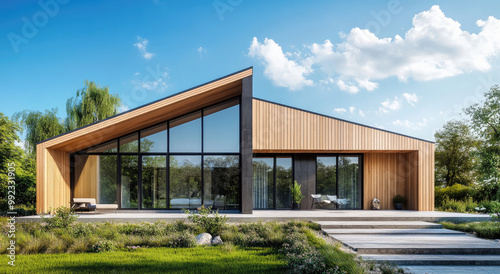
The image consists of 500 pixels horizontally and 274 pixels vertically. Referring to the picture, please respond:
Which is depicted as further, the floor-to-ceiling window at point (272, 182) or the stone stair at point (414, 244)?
the floor-to-ceiling window at point (272, 182)

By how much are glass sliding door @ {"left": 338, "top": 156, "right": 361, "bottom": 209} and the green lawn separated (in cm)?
759

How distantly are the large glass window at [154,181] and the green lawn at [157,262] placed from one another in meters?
5.76

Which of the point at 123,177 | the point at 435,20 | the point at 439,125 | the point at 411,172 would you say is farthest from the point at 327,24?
the point at 439,125

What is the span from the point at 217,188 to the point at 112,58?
31.3 feet

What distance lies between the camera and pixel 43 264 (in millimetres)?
5387

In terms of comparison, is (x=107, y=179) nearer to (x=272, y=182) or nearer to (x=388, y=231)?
(x=272, y=182)

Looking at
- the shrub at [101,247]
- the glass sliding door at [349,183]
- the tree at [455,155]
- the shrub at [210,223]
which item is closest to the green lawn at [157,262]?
the shrub at [101,247]

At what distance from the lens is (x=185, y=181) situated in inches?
478

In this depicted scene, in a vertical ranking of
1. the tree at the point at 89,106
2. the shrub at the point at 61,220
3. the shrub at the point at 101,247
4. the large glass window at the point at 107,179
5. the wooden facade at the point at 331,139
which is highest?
the tree at the point at 89,106

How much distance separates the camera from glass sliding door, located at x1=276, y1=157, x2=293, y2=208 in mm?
12961

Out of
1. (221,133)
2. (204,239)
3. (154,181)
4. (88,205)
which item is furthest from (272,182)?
(88,205)

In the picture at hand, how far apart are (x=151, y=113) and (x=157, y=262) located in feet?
20.1

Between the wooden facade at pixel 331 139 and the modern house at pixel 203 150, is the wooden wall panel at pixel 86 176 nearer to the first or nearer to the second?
the modern house at pixel 203 150

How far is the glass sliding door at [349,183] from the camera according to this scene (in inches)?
519
